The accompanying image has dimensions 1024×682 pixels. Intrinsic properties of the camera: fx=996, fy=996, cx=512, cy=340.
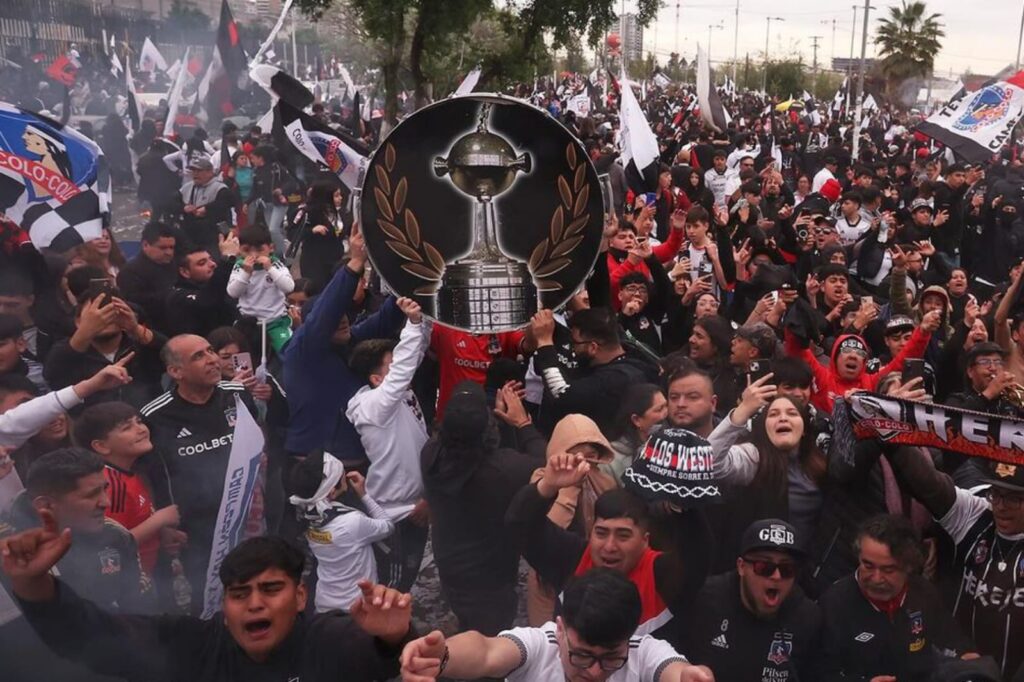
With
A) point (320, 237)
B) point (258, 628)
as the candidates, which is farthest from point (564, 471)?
point (320, 237)

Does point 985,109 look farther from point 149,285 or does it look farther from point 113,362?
point 113,362

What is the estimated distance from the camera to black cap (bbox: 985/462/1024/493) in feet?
10.7

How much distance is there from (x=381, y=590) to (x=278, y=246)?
8.62 m

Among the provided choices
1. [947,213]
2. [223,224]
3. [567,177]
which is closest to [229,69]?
[223,224]

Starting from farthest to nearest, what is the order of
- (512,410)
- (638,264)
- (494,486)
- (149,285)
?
1. (149,285)
2. (638,264)
3. (512,410)
4. (494,486)

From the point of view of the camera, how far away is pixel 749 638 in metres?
3.10

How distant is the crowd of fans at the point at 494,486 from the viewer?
8.94ft

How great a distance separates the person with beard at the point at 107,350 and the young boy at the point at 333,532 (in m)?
1.16

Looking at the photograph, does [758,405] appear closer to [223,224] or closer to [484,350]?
[484,350]

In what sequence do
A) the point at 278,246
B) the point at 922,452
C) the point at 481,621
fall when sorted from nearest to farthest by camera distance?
the point at 922,452 < the point at 481,621 < the point at 278,246

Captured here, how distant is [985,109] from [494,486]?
828 centimetres

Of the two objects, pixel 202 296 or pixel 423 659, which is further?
pixel 202 296

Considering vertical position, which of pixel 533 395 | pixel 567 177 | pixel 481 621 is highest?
pixel 567 177

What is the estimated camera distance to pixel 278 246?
419 inches
